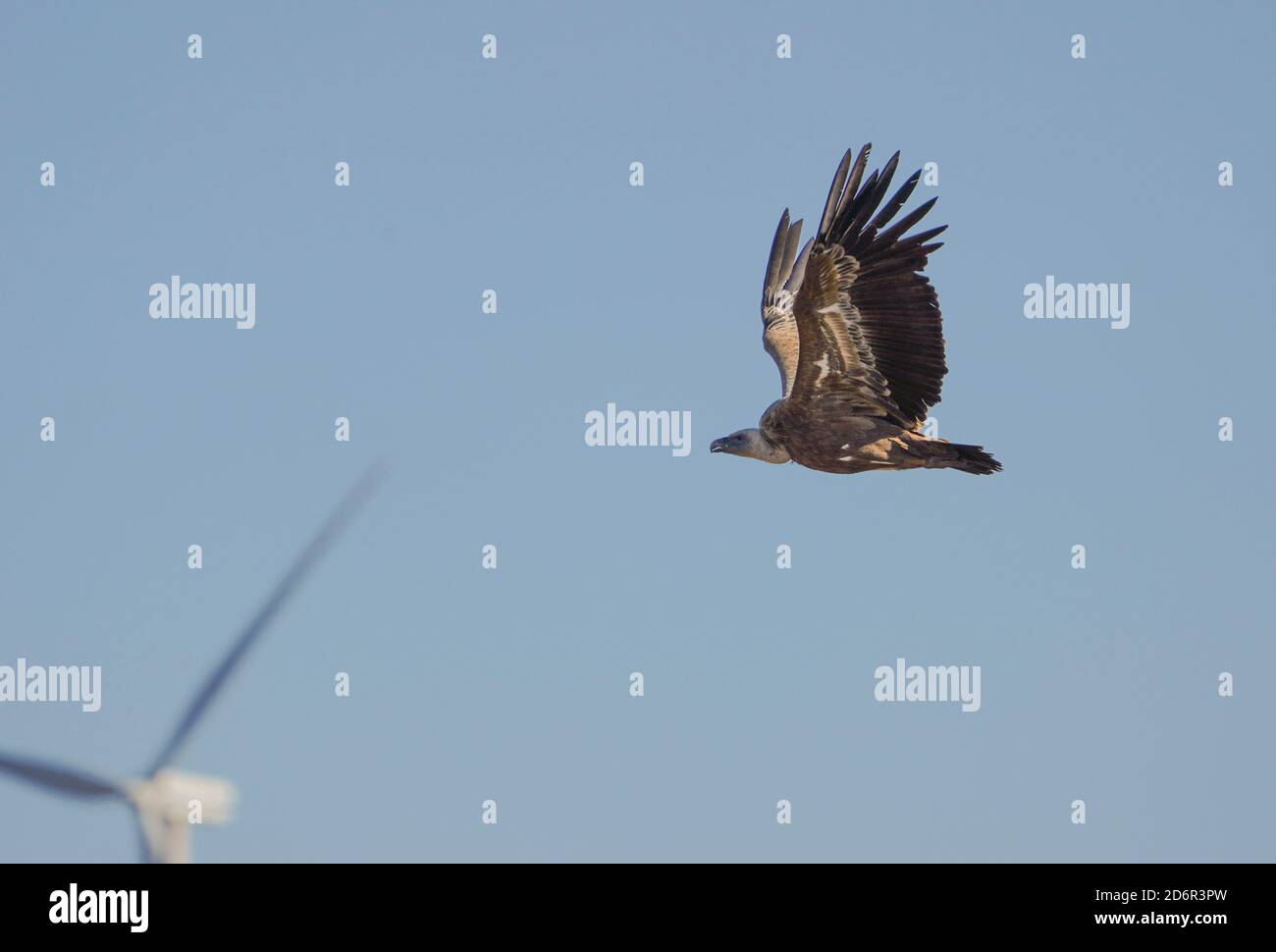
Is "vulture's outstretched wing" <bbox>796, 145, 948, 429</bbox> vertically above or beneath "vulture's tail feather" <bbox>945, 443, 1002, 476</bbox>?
above

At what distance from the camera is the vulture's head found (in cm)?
3731

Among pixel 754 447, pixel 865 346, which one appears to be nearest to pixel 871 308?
pixel 865 346

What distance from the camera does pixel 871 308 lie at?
35.9 metres

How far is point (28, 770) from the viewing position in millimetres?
41500

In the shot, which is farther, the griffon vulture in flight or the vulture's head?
the vulture's head

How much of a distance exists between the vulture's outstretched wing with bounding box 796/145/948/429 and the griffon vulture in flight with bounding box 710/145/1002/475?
0.04ft

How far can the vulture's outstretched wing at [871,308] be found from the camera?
116 ft

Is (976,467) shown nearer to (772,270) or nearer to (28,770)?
(772,270)

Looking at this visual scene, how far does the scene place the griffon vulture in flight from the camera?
116 ft

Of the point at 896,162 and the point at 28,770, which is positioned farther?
the point at 28,770

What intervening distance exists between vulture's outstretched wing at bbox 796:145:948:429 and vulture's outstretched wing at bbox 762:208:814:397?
118 centimetres
